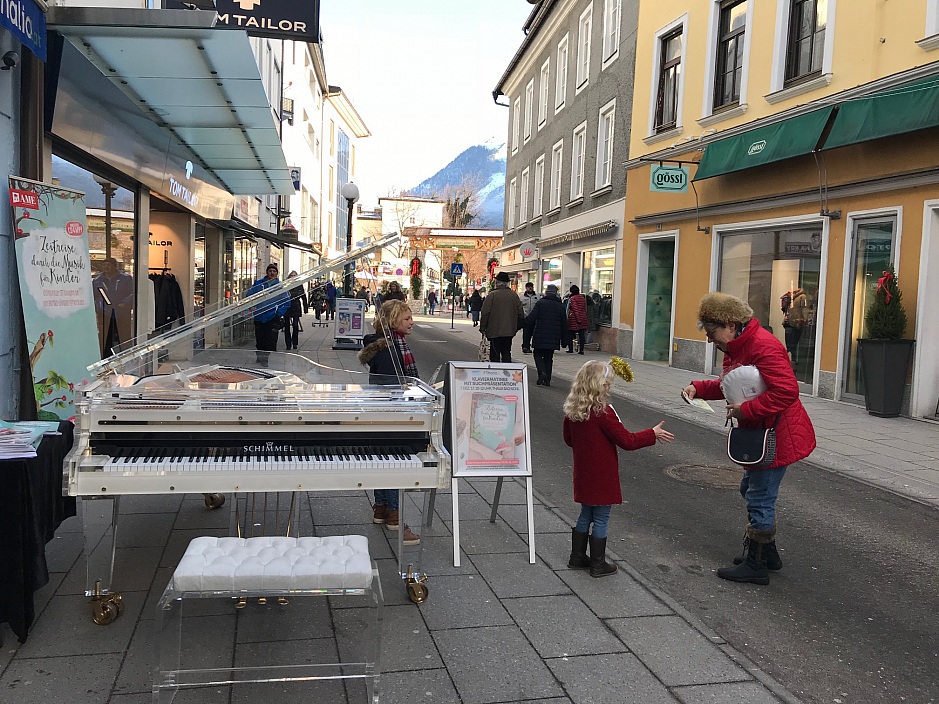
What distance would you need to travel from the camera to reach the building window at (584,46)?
75.5 feet

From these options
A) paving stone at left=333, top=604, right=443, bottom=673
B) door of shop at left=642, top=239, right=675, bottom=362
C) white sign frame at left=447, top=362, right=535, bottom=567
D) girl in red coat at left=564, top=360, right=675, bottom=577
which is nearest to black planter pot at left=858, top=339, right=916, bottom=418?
girl in red coat at left=564, top=360, right=675, bottom=577

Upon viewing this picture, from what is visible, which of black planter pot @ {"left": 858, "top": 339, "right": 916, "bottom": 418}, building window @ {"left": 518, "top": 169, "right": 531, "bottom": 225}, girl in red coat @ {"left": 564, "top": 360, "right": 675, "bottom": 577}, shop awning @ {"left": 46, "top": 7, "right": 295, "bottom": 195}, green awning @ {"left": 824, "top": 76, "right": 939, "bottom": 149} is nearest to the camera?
girl in red coat @ {"left": 564, "top": 360, "right": 675, "bottom": 577}

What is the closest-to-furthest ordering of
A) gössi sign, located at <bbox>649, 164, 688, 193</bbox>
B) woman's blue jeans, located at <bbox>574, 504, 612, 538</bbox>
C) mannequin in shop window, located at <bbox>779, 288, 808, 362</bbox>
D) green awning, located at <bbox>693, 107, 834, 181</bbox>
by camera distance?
woman's blue jeans, located at <bbox>574, 504, 612, 538</bbox>, green awning, located at <bbox>693, 107, 834, 181</bbox>, mannequin in shop window, located at <bbox>779, 288, 808, 362</bbox>, gössi sign, located at <bbox>649, 164, 688, 193</bbox>

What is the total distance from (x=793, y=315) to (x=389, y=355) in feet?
32.8

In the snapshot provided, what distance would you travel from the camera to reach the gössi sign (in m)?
15.2

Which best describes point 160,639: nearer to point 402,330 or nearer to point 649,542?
point 402,330

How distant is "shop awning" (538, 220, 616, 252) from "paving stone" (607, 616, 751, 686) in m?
16.4

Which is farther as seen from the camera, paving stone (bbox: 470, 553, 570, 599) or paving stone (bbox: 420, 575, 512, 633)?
paving stone (bbox: 470, 553, 570, 599)

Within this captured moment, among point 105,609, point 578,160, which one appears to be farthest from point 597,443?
point 578,160

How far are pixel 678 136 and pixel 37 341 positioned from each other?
529 inches

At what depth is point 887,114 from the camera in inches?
401

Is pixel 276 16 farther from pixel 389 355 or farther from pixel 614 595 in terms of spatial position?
pixel 614 595

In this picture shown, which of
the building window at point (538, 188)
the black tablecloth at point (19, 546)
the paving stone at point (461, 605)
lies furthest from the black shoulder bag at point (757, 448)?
the building window at point (538, 188)

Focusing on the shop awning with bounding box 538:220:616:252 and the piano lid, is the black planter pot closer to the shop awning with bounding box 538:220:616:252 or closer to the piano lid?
the piano lid
